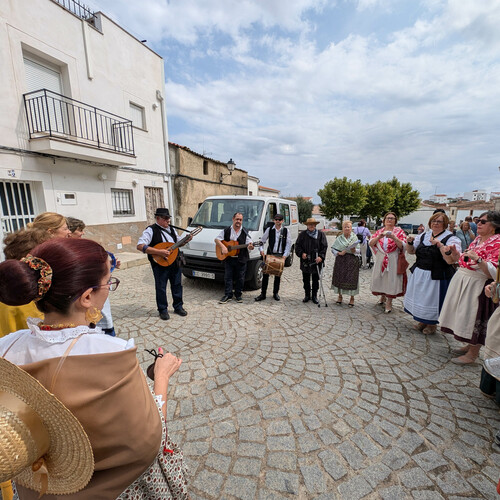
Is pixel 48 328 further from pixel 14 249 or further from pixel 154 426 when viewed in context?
pixel 14 249

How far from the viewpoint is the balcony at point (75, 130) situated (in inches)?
276

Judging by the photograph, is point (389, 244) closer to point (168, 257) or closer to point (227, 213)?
point (227, 213)

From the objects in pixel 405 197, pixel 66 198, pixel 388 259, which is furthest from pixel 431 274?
pixel 405 197

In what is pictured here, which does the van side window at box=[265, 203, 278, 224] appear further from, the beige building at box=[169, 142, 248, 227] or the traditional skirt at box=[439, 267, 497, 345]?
the beige building at box=[169, 142, 248, 227]

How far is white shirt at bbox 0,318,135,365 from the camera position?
0.90 m

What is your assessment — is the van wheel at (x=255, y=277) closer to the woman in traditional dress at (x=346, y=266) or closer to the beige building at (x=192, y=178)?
the woman in traditional dress at (x=346, y=266)

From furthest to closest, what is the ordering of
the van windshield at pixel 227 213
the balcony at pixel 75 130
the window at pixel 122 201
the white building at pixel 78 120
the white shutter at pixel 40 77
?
the window at pixel 122 201 → the white shutter at pixel 40 77 → the balcony at pixel 75 130 → the white building at pixel 78 120 → the van windshield at pixel 227 213

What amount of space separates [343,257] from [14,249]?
4.96 metres

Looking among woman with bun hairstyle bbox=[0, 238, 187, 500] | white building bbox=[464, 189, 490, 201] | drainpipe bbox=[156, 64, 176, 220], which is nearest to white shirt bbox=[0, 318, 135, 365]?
woman with bun hairstyle bbox=[0, 238, 187, 500]

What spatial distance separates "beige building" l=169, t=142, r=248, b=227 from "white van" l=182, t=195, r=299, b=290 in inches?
256

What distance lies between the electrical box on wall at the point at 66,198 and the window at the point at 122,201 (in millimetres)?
1467

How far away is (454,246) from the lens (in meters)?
3.64

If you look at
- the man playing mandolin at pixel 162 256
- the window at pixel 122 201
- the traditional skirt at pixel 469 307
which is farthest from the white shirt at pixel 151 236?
the window at pixel 122 201

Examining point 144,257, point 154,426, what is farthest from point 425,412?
point 144,257
